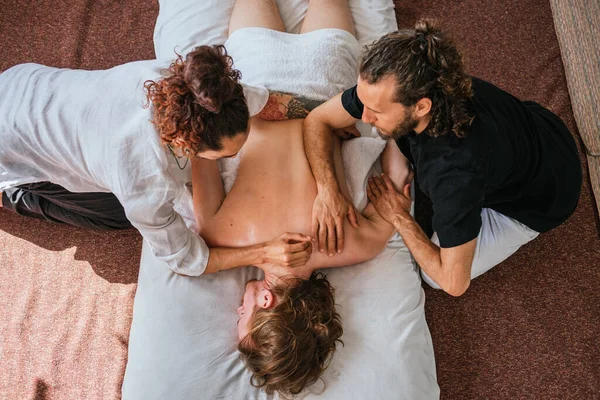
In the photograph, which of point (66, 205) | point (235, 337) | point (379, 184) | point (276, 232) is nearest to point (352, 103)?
point (379, 184)

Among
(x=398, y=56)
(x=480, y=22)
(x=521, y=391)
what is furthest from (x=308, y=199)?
(x=480, y=22)

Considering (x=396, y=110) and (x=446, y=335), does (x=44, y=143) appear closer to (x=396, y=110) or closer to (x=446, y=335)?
(x=396, y=110)

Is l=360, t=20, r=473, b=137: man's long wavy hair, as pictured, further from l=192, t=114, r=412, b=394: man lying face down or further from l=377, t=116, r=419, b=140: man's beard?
l=192, t=114, r=412, b=394: man lying face down

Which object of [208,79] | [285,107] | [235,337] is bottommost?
[235,337]

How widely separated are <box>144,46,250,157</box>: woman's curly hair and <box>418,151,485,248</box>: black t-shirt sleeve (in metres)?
0.50

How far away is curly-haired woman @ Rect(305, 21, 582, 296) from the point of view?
1137mm

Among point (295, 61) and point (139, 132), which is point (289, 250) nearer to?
point (139, 132)

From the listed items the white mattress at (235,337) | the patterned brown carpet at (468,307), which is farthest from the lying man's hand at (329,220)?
the patterned brown carpet at (468,307)

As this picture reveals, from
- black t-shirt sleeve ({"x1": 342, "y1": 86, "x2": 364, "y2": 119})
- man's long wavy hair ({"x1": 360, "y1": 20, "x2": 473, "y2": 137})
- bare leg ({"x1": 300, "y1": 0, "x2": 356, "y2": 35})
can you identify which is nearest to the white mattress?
black t-shirt sleeve ({"x1": 342, "y1": 86, "x2": 364, "y2": 119})

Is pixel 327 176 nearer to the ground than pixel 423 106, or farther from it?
nearer to the ground

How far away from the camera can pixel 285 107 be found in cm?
157

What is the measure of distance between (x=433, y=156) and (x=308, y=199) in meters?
0.39

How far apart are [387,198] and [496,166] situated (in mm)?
396

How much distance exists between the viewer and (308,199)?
146 centimetres
